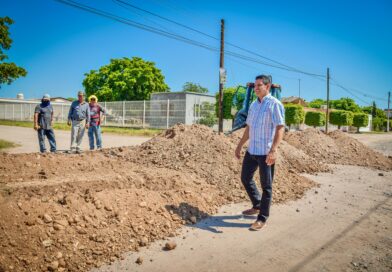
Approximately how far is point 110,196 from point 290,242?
2.33 metres

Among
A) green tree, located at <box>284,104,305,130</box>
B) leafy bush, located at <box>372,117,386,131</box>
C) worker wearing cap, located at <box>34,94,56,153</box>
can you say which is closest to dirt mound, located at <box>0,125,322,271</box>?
worker wearing cap, located at <box>34,94,56,153</box>

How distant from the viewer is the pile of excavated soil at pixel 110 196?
2.86 metres

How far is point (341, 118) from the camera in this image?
42812 millimetres

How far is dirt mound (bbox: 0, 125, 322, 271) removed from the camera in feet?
9.40

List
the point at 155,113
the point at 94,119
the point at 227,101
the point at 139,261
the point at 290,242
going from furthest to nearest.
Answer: the point at 227,101 → the point at 155,113 → the point at 94,119 → the point at 290,242 → the point at 139,261

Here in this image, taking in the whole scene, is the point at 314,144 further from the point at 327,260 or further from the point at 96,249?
the point at 96,249

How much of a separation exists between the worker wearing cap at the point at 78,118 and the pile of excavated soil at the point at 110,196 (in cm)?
216

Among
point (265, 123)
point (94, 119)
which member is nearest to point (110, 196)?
point (265, 123)

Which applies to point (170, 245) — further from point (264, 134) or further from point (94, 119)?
point (94, 119)

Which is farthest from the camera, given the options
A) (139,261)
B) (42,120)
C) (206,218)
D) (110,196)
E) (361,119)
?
(361,119)

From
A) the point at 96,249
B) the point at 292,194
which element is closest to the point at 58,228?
the point at 96,249

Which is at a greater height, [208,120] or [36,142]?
[208,120]

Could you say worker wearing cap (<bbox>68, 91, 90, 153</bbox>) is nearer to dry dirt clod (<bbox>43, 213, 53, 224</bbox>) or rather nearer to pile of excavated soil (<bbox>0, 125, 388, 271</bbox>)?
pile of excavated soil (<bbox>0, 125, 388, 271</bbox>)

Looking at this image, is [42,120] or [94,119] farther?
[94,119]
